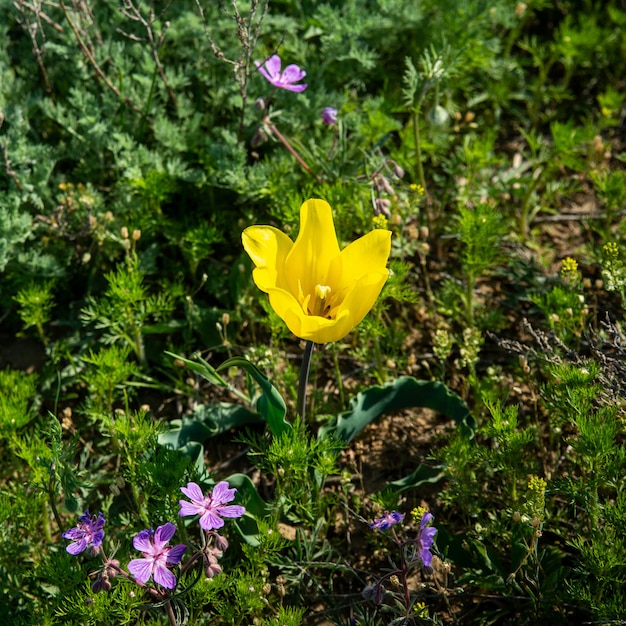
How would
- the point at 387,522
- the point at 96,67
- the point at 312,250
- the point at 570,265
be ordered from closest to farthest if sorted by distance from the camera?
the point at 387,522, the point at 312,250, the point at 570,265, the point at 96,67

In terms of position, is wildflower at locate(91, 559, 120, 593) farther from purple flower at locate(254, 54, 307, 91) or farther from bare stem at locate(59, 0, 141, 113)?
bare stem at locate(59, 0, 141, 113)

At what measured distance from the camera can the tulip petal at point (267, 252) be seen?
2.38 metres

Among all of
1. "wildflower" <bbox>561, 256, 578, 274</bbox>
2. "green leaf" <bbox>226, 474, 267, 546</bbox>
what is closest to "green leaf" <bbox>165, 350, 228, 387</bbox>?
"green leaf" <bbox>226, 474, 267, 546</bbox>

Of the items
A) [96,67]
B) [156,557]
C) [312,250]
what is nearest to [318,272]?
[312,250]

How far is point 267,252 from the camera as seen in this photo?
7.97 ft

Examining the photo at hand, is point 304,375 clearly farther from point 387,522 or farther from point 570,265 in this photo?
point 570,265

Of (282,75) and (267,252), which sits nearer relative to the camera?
(267,252)

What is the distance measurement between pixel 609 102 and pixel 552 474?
6.71 feet

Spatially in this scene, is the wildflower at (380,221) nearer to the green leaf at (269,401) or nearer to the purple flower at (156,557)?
the green leaf at (269,401)

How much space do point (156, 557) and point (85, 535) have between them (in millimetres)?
245

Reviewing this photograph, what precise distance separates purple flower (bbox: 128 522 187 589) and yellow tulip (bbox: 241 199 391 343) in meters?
0.72

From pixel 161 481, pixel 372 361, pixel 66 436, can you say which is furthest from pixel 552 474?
pixel 66 436

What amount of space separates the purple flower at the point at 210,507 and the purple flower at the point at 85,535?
0.26m

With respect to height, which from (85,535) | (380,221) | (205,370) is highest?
(380,221)
